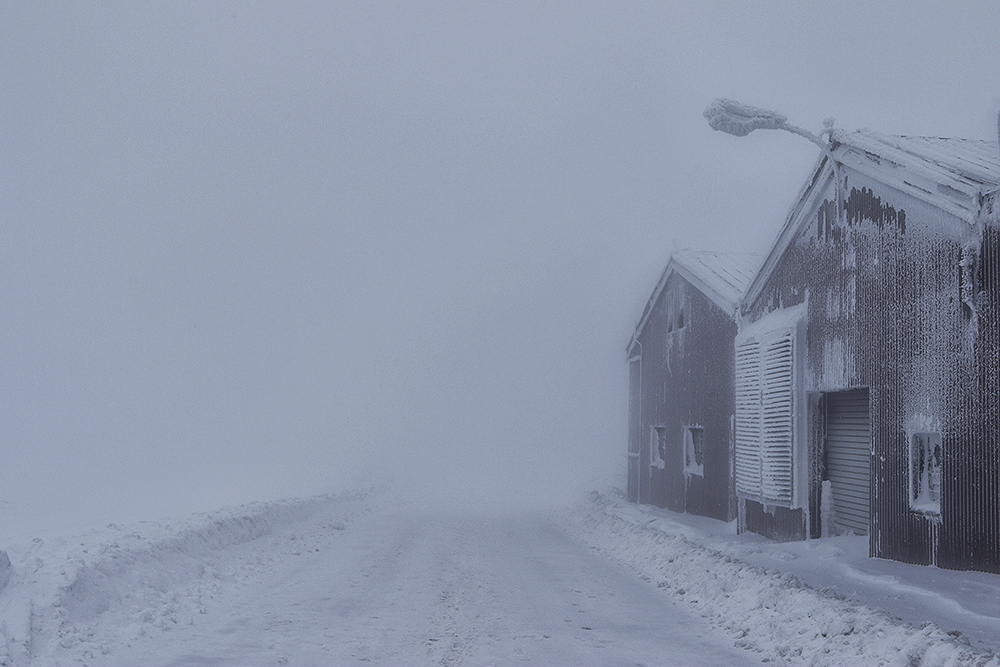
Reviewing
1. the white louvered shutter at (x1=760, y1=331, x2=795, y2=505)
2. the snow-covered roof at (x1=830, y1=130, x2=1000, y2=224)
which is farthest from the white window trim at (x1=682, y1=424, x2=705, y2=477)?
the snow-covered roof at (x1=830, y1=130, x2=1000, y2=224)

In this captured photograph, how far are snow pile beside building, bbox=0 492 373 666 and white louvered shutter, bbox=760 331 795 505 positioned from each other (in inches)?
390

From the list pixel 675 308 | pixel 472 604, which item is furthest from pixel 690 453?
pixel 472 604

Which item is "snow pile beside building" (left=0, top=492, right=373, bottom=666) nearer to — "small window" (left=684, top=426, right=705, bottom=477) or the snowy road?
the snowy road

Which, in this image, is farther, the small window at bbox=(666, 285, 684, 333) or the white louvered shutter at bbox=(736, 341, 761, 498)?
the small window at bbox=(666, 285, 684, 333)

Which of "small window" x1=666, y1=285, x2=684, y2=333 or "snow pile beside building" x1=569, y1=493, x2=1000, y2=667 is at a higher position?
"small window" x1=666, y1=285, x2=684, y2=333

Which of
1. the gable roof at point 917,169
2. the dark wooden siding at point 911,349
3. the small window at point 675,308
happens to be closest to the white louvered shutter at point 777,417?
the dark wooden siding at point 911,349

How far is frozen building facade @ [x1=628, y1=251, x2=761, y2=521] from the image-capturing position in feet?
69.2

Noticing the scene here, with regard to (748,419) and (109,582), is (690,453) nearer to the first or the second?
(748,419)

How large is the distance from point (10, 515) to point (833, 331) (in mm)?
28990

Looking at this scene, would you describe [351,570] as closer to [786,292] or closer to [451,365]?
[786,292]

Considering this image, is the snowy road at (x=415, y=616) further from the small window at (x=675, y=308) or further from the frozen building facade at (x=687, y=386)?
the small window at (x=675, y=308)

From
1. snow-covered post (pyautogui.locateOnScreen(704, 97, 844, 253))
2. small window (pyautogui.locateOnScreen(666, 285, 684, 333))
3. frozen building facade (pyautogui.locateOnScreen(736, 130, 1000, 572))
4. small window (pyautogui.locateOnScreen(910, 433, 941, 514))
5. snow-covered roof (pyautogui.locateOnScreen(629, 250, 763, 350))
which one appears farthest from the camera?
small window (pyautogui.locateOnScreen(666, 285, 684, 333))

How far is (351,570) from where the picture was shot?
13.9 metres

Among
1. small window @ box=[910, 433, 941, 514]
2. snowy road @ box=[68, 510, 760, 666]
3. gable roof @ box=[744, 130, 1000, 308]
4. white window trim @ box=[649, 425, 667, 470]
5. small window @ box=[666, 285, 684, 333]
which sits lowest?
snowy road @ box=[68, 510, 760, 666]
